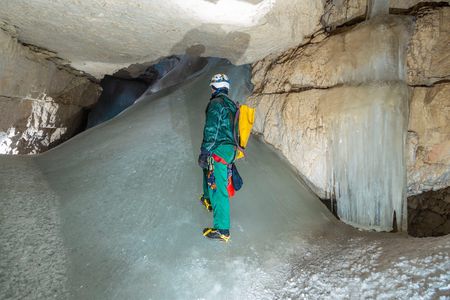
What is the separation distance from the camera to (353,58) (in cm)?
397

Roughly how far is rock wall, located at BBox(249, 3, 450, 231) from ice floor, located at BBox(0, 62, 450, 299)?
0.45m

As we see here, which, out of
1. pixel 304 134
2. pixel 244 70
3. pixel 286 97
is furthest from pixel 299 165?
pixel 244 70

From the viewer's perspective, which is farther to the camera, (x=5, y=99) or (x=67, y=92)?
(x=67, y=92)

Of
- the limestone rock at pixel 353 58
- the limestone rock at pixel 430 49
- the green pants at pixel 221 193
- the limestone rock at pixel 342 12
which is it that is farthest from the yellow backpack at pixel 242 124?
the limestone rock at pixel 430 49

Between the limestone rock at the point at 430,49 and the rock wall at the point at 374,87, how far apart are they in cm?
1

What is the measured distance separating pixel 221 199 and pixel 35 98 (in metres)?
4.56

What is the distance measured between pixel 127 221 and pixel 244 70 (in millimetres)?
3454

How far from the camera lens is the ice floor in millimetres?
2469

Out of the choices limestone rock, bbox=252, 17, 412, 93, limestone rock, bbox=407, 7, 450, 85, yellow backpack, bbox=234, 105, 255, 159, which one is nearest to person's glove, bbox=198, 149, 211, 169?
yellow backpack, bbox=234, 105, 255, 159

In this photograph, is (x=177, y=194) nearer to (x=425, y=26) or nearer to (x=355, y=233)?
(x=355, y=233)

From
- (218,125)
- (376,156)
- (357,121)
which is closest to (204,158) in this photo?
(218,125)

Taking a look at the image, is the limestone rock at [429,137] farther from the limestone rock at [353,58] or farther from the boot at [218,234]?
the boot at [218,234]

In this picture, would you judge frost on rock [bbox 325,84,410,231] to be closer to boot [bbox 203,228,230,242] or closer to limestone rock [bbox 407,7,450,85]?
limestone rock [bbox 407,7,450,85]

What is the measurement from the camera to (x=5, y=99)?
5105 millimetres
